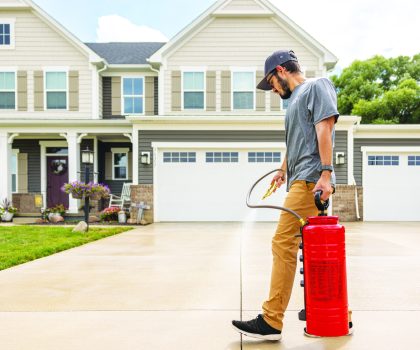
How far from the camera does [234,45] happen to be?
14688mm

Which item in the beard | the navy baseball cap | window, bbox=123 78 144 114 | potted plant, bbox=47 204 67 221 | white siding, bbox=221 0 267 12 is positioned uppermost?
white siding, bbox=221 0 267 12

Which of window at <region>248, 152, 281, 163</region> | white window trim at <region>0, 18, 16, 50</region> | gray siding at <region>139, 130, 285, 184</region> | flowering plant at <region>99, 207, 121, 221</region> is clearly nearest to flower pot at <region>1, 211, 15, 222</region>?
flowering plant at <region>99, 207, 121, 221</region>

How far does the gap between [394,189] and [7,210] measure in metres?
11.5

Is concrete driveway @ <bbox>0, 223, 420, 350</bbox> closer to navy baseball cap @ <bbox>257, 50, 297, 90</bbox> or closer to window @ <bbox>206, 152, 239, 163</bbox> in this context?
navy baseball cap @ <bbox>257, 50, 297, 90</bbox>

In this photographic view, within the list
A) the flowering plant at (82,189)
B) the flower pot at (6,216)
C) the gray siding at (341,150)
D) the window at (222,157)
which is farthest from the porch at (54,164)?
the gray siding at (341,150)

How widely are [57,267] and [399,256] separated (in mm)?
4550

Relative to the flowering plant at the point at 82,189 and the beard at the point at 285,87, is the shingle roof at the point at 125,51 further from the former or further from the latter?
the beard at the point at 285,87

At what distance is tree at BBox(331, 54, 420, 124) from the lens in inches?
1029

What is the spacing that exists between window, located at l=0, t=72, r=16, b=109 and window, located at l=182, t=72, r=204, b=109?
221 inches

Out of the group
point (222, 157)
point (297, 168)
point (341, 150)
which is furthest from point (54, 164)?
point (297, 168)

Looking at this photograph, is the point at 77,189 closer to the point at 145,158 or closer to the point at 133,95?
the point at 145,158

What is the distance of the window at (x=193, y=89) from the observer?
1459cm

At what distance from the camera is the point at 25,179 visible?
15.8m

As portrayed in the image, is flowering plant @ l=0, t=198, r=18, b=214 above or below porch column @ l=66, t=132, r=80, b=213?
below
